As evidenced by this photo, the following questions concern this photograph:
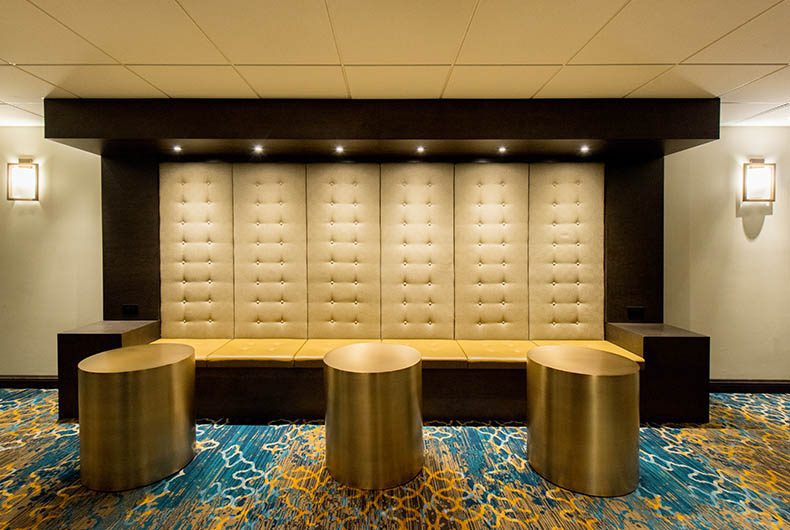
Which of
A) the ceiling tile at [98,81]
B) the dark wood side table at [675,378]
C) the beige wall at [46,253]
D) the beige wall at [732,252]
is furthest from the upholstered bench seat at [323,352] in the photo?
the ceiling tile at [98,81]

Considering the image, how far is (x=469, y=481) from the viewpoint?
2334mm

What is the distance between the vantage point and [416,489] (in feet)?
7.34

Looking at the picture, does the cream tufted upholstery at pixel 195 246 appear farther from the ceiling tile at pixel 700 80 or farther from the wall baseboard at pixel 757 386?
the wall baseboard at pixel 757 386

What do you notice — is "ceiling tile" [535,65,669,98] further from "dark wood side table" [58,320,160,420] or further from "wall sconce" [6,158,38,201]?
"wall sconce" [6,158,38,201]

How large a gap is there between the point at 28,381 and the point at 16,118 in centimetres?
263

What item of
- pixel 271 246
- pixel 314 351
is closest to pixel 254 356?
pixel 314 351

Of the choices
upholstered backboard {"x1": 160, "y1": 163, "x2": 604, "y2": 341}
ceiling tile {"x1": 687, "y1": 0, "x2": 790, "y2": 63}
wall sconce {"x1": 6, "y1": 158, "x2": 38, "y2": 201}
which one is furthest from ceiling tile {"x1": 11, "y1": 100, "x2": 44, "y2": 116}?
ceiling tile {"x1": 687, "y1": 0, "x2": 790, "y2": 63}

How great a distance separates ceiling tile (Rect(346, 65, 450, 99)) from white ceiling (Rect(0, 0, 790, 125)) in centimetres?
1

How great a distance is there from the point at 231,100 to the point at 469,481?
10.8 ft

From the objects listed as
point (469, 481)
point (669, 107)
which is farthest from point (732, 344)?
point (469, 481)

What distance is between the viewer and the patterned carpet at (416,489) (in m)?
1.99

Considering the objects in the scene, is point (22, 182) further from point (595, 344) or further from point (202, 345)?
point (595, 344)

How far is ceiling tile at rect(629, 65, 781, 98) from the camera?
8.54 ft

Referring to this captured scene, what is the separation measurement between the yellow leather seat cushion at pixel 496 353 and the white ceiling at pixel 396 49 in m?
2.10
